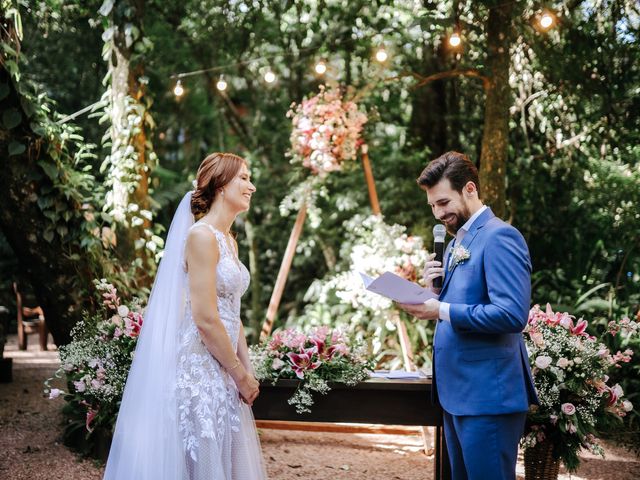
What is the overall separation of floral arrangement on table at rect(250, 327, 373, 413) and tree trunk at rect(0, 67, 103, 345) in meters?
1.79

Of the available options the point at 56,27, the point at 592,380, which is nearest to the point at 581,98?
the point at 592,380

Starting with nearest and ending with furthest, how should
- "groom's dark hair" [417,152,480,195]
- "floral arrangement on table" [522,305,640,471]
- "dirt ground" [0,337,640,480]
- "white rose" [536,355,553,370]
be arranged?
1. "groom's dark hair" [417,152,480,195]
2. "white rose" [536,355,553,370]
3. "floral arrangement on table" [522,305,640,471]
4. "dirt ground" [0,337,640,480]

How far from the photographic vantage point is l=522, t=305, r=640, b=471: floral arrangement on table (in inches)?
153

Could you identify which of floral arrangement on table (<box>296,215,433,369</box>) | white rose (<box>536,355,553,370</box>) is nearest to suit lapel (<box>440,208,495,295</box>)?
white rose (<box>536,355,553,370</box>)

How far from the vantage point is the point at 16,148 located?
15.9 feet

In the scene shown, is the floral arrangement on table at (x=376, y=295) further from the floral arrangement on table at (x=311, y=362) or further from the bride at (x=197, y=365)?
the bride at (x=197, y=365)

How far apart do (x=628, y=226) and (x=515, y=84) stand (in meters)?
2.12

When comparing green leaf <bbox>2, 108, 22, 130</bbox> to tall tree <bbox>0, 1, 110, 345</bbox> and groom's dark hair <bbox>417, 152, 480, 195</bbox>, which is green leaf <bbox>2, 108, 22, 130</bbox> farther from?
groom's dark hair <bbox>417, 152, 480, 195</bbox>

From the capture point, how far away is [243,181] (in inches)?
116

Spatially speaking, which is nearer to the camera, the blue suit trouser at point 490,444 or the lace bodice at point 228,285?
the blue suit trouser at point 490,444

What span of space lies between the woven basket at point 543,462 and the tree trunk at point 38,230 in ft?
11.3

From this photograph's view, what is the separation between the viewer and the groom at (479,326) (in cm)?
248

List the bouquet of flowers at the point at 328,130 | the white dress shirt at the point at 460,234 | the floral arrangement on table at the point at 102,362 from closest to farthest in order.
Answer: the white dress shirt at the point at 460,234 < the floral arrangement on table at the point at 102,362 < the bouquet of flowers at the point at 328,130

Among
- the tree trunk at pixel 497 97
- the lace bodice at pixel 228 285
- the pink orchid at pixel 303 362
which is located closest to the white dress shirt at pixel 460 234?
the lace bodice at pixel 228 285
